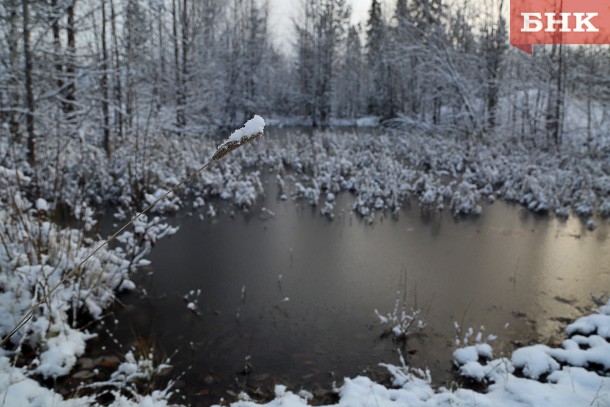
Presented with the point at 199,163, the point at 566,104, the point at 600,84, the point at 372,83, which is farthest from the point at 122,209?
the point at 372,83

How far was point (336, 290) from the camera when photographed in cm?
516

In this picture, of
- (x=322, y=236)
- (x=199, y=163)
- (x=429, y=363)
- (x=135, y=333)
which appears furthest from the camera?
(x=199, y=163)

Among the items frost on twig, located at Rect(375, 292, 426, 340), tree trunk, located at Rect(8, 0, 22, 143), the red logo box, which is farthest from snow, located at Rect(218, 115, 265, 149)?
the red logo box

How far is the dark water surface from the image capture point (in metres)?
3.79

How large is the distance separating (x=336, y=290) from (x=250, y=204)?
13.7 feet

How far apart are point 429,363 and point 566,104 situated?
1371 centimetres

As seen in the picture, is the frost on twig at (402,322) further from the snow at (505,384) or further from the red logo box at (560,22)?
the red logo box at (560,22)

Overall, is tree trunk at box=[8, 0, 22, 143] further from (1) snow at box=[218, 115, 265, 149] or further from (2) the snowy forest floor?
(1) snow at box=[218, 115, 265, 149]

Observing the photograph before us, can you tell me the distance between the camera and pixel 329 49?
3441cm

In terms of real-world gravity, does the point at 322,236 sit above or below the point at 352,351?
above

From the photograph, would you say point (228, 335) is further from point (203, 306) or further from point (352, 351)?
point (352, 351)

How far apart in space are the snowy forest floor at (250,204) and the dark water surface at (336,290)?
36 cm

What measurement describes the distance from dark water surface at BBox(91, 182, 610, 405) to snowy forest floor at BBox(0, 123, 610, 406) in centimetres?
36

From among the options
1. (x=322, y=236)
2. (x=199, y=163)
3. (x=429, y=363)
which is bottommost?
(x=429, y=363)
